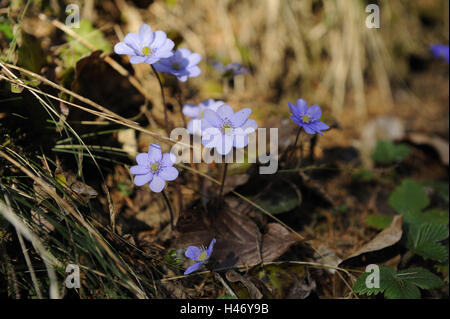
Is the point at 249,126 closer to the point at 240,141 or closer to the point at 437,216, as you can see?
the point at 240,141

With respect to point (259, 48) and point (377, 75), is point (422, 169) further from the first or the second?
Result: point (259, 48)

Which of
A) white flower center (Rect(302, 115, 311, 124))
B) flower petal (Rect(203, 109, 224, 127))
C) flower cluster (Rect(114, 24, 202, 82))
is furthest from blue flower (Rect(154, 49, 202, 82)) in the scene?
white flower center (Rect(302, 115, 311, 124))

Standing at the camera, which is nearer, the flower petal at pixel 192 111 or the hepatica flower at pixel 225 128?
the hepatica flower at pixel 225 128

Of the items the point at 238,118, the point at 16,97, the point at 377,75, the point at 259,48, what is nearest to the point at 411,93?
the point at 377,75

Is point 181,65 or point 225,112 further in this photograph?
point 181,65

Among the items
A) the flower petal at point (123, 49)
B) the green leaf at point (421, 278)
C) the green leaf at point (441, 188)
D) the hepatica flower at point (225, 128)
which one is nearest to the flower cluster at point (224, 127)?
the hepatica flower at point (225, 128)

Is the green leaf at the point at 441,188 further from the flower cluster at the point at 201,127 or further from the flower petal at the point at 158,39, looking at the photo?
the flower petal at the point at 158,39

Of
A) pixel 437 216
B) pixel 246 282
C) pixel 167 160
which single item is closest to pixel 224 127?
pixel 167 160
